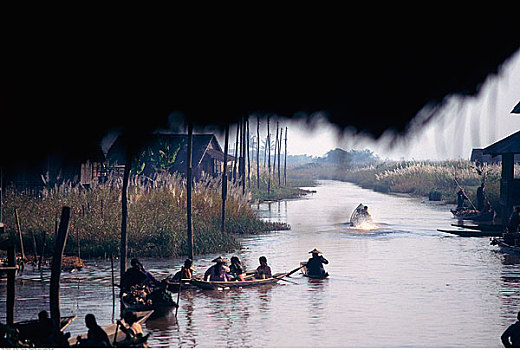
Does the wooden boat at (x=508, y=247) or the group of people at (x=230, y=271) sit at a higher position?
the wooden boat at (x=508, y=247)

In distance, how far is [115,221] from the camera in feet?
91.5

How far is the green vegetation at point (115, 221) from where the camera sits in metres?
27.3

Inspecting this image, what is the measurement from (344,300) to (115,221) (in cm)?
1116

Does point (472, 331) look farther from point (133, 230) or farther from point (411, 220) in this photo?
point (411, 220)

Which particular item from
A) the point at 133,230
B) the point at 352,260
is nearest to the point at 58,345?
the point at 133,230

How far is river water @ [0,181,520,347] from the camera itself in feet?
49.7

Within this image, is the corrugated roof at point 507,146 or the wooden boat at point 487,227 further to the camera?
the wooden boat at point 487,227

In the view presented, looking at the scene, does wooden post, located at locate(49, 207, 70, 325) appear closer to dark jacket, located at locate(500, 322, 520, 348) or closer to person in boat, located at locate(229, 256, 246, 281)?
person in boat, located at locate(229, 256, 246, 281)

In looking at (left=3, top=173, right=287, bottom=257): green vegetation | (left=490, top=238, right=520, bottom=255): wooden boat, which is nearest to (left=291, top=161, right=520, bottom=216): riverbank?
(left=490, top=238, right=520, bottom=255): wooden boat

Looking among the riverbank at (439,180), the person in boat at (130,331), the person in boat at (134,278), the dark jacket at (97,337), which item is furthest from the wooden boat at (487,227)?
the dark jacket at (97,337)

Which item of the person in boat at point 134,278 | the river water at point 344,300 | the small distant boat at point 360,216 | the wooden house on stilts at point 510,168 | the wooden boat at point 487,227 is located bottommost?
the river water at point 344,300

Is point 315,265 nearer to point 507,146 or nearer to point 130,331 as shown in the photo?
point 130,331

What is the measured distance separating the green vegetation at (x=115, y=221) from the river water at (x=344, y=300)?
0.97 meters

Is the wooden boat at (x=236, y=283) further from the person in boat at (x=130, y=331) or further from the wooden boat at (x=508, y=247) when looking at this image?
the person in boat at (x=130, y=331)
